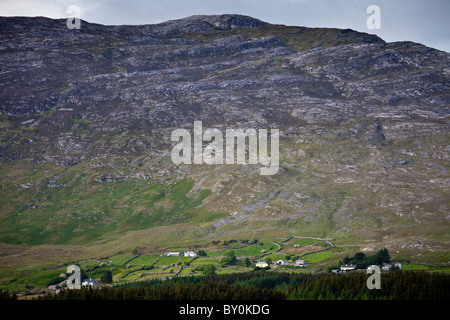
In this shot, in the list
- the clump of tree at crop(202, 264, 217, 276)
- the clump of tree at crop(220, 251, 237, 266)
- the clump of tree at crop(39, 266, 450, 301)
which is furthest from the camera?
the clump of tree at crop(220, 251, 237, 266)

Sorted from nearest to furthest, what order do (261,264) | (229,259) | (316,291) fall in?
(316,291) < (261,264) < (229,259)

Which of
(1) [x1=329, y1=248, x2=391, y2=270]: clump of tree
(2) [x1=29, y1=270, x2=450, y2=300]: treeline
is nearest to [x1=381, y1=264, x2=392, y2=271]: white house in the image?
(1) [x1=329, y1=248, x2=391, y2=270]: clump of tree

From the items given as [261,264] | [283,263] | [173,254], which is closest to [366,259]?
[283,263]

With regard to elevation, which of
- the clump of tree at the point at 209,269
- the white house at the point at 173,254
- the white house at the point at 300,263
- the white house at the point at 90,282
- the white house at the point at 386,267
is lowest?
the white house at the point at 90,282

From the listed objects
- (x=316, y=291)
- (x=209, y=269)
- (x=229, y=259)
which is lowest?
(x=209, y=269)

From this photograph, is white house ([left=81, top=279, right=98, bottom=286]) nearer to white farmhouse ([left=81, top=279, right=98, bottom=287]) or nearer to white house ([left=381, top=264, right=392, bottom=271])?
white farmhouse ([left=81, top=279, right=98, bottom=287])

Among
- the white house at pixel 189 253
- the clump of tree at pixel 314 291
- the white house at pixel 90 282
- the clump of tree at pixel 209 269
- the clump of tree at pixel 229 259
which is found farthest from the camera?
the white house at pixel 189 253

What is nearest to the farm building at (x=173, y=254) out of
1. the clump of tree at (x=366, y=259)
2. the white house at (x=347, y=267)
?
the clump of tree at (x=366, y=259)

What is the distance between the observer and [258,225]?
18050 cm

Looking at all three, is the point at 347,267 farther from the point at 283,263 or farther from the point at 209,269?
the point at 209,269

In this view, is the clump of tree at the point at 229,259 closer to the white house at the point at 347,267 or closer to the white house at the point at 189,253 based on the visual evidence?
the white house at the point at 189,253

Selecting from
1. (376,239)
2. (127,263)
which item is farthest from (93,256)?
(376,239)
